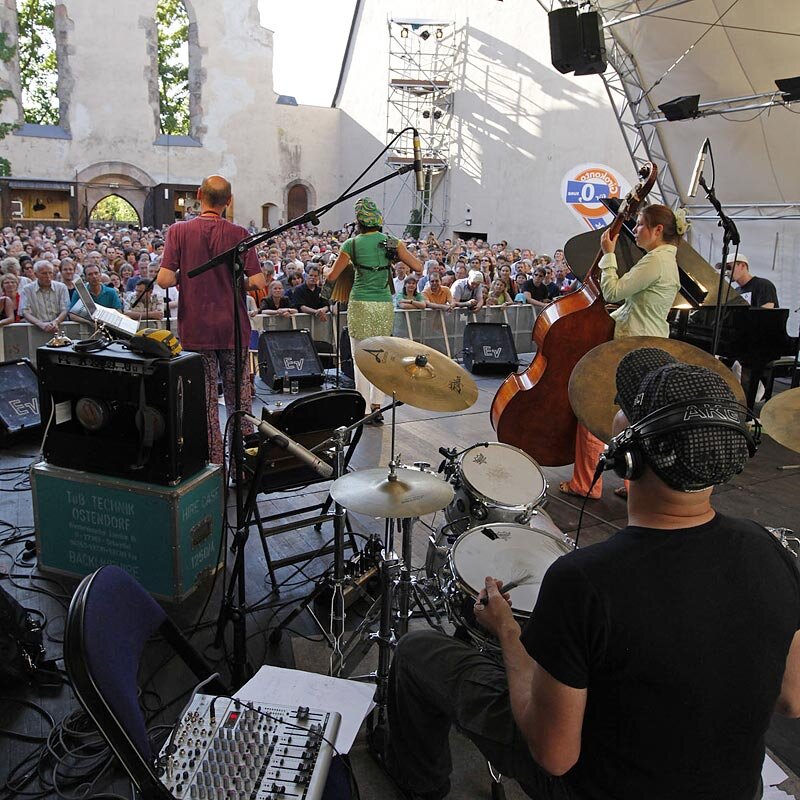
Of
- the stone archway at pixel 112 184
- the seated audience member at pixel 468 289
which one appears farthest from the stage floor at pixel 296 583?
the stone archway at pixel 112 184

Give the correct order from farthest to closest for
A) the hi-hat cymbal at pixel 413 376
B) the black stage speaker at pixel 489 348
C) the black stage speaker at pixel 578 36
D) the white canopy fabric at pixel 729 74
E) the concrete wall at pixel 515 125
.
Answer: the concrete wall at pixel 515 125, the black stage speaker at pixel 489 348, the white canopy fabric at pixel 729 74, the black stage speaker at pixel 578 36, the hi-hat cymbal at pixel 413 376

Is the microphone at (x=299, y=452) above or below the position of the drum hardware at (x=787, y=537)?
above

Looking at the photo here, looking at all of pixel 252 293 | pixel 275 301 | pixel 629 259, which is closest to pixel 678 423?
pixel 629 259

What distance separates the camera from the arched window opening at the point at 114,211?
28.7 metres

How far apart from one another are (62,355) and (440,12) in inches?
916

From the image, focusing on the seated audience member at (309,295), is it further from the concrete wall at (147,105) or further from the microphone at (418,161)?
the concrete wall at (147,105)

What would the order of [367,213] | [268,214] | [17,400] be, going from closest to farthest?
[367,213] < [17,400] < [268,214]

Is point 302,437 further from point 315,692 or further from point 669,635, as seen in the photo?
point 669,635

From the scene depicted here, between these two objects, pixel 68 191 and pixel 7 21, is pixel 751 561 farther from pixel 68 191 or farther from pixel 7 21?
pixel 7 21

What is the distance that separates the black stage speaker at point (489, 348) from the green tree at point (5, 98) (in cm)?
1910

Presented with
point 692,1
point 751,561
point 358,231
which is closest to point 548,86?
point 692,1

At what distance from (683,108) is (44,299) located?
763cm

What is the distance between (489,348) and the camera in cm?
818

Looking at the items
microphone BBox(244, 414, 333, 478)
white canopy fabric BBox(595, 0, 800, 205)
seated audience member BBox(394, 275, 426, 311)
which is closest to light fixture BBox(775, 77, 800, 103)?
white canopy fabric BBox(595, 0, 800, 205)
